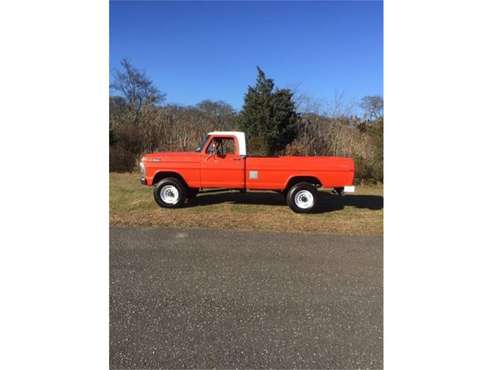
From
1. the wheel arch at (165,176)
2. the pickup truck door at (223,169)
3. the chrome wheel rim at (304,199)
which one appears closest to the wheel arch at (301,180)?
the chrome wheel rim at (304,199)

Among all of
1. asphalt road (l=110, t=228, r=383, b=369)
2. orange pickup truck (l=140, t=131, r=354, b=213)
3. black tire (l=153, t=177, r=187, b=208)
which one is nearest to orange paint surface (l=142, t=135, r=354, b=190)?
orange pickup truck (l=140, t=131, r=354, b=213)

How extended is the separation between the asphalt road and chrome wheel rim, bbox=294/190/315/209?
2.25m

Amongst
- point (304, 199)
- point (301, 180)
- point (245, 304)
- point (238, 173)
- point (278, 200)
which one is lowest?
point (245, 304)

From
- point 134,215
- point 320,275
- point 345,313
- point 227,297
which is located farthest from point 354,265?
point 134,215

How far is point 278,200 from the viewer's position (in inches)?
307

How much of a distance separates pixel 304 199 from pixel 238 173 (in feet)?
5.11

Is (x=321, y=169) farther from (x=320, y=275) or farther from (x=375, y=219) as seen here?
(x=320, y=275)

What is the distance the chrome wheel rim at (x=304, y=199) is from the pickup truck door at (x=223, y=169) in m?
1.24

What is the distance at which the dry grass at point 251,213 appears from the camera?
209 inches

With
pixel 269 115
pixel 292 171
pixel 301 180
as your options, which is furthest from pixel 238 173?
pixel 269 115

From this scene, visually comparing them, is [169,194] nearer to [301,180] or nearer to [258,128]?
[301,180]

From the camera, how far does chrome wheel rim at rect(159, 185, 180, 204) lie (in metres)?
6.80

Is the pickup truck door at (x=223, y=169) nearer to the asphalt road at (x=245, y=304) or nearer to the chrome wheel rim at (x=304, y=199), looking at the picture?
the chrome wheel rim at (x=304, y=199)

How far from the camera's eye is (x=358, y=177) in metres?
10.4
